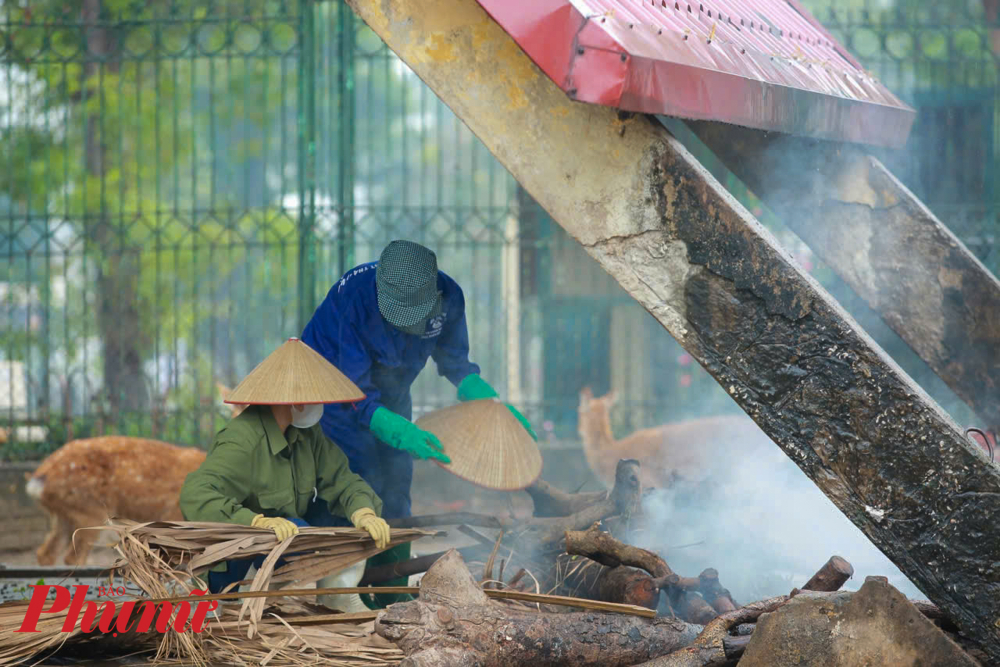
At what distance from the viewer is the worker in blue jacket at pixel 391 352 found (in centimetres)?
420

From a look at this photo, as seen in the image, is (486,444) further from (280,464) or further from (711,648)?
(711,648)

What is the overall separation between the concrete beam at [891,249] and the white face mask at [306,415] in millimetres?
1972

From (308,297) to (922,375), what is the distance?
527 centimetres

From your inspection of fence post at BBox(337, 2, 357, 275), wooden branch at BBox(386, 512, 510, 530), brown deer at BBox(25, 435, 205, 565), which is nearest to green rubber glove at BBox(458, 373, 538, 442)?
wooden branch at BBox(386, 512, 510, 530)

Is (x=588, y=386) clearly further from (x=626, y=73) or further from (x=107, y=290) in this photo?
(x=626, y=73)

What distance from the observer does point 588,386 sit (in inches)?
348

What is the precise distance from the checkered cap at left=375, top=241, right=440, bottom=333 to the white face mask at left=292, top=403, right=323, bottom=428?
598 mm

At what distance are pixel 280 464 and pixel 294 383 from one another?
0.36 meters

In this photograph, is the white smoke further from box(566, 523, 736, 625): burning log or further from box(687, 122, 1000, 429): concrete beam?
box(687, 122, 1000, 429): concrete beam

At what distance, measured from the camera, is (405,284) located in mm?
4195

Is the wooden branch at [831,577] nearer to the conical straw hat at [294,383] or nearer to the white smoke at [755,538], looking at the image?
the white smoke at [755,538]

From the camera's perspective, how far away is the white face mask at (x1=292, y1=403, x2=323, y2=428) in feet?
12.4

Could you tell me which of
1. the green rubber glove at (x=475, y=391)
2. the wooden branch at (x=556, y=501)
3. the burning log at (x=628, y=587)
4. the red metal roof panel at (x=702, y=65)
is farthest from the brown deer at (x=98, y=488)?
the red metal roof panel at (x=702, y=65)

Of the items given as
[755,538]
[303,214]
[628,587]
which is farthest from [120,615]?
[303,214]
